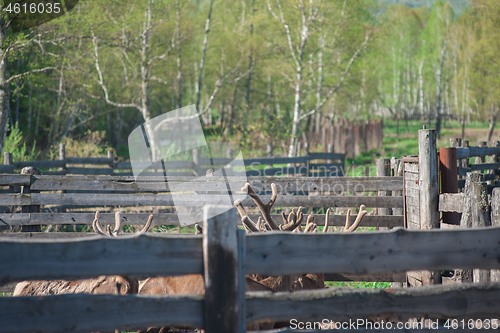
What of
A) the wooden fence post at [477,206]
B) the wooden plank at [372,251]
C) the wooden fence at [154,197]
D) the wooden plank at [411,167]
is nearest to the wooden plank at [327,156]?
the wooden fence at [154,197]

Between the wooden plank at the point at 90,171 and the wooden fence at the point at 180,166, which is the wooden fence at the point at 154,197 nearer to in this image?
the wooden fence at the point at 180,166

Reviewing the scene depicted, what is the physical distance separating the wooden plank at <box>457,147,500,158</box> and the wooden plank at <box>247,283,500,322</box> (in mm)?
4937

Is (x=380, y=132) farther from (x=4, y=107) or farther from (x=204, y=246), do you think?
(x=204, y=246)

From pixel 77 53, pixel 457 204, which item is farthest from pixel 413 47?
pixel 457 204

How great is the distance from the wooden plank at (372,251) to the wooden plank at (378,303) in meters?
0.13

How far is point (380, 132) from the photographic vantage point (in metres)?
26.5

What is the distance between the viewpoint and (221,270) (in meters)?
2.22

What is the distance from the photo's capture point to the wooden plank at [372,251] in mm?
2312

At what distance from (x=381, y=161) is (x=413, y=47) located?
45764 millimetres

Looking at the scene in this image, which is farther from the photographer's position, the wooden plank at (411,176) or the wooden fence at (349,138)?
the wooden fence at (349,138)

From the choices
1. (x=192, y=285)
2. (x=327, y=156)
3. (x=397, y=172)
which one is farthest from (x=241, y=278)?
(x=327, y=156)

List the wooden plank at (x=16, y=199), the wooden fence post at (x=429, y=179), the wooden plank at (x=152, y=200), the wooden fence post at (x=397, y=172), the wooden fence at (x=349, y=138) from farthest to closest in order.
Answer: the wooden fence at (x=349, y=138) → the wooden fence post at (x=397, y=172) → the wooden plank at (x=16, y=199) → the wooden plank at (x=152, y=200) → the wooden fence post at (x=429, y=179)

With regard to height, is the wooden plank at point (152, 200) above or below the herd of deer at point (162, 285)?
above

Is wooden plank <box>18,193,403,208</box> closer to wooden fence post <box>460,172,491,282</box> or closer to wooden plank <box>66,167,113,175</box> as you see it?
wooden fence post <box>460,172,491,282</box>
